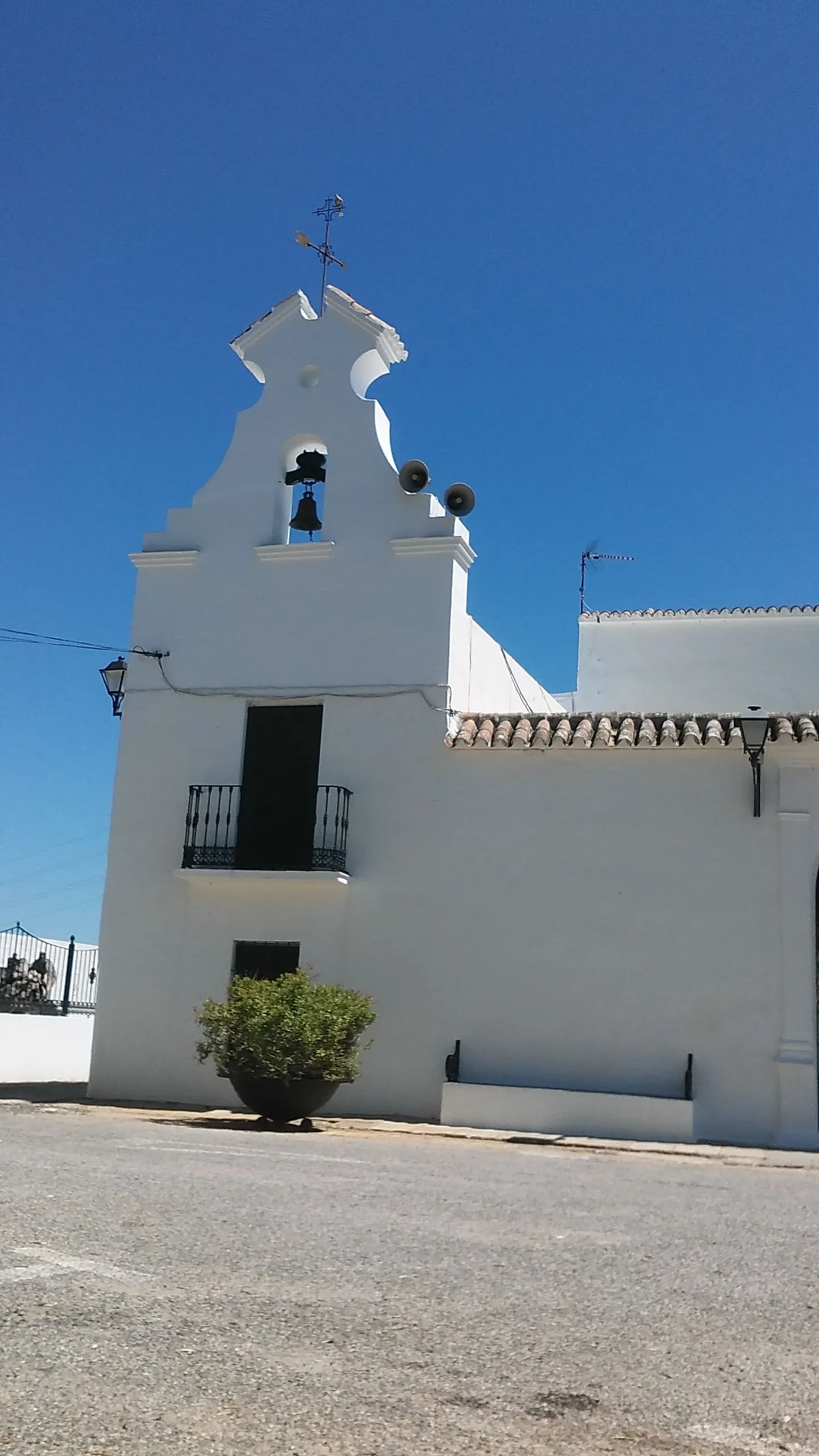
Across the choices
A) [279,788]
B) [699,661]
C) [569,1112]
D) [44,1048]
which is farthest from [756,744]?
[44,1048]

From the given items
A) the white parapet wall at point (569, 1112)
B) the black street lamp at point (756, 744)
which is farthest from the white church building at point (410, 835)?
the black street lamp at point (756, 744)

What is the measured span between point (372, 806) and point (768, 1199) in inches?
313

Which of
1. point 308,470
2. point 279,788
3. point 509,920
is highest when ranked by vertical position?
point 308,470

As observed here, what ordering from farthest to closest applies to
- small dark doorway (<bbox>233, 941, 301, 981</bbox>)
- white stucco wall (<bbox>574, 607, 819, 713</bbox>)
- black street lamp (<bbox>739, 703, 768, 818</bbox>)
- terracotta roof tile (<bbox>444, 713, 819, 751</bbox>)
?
white stucco wall (<bbox>574, 607, 819, 713</bbox>), small dark doorway (<bbox>233, 941, 301, 981</bbox>), terracotta roof tile (<bbox>444, 713, 819, 751</bbox>), black street lamp (<bbox>739, 703, 768, 818</bbox>)

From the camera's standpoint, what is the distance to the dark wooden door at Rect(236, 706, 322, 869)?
1568cm

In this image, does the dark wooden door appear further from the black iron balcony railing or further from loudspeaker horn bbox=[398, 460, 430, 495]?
loudspeaker horn bbox=[398, 460, 430, 495]

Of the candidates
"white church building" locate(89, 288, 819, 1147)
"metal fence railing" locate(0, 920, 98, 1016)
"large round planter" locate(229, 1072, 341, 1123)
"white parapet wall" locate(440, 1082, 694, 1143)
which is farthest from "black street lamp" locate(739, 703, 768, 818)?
"metal fence railing" locate(0, 920, 98, 1016)

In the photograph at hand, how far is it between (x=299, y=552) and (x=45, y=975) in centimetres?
796

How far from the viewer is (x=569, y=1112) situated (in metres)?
13.7

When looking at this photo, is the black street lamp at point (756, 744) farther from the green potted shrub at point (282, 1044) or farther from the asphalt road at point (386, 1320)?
the asphalt road at point (386, 1320)

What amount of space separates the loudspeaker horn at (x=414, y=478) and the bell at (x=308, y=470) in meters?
1.08

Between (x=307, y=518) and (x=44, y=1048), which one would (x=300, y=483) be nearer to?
(x=307, y=518)

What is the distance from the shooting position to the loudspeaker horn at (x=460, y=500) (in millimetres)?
16250

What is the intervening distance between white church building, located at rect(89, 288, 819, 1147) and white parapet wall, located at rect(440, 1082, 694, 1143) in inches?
1.0
